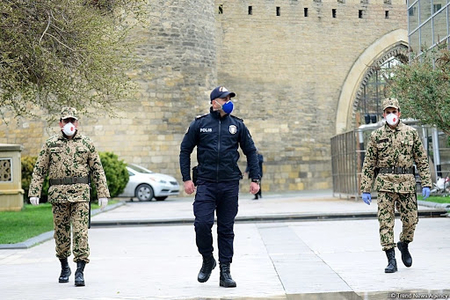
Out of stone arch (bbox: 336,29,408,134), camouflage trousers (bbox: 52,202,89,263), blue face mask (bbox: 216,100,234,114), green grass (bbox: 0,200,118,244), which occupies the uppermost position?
stone arch (bbox: 336,29,408,134)

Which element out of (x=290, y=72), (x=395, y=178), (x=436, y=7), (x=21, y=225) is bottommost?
(x=21, y=225)

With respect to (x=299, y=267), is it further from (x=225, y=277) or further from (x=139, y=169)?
(x=139, y=169)

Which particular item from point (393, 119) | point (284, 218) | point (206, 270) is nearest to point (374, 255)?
point (393, 119)

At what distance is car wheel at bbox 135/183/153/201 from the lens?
27.2 meters

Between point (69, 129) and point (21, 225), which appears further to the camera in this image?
point (21, 225)

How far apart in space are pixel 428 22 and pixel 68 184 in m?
19.4

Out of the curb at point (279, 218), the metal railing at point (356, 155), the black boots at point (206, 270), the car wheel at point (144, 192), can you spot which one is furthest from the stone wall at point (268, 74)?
the black boots at point (206, 270)

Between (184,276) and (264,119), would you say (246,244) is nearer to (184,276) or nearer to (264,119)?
(184,276)

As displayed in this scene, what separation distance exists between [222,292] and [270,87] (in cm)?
2753

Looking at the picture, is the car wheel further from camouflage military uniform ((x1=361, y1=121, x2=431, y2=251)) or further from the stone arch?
camouflage military uniform ((x1=361, y1=121, x2=431, y2=251))

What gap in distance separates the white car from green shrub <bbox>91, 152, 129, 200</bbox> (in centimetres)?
148

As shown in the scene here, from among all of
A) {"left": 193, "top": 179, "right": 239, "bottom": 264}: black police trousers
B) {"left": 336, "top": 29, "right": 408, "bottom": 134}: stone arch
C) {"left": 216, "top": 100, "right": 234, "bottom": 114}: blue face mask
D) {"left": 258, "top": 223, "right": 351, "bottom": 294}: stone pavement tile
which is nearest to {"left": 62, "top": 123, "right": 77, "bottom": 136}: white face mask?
{"left": 193, "top": 179, "right": 239, "bottom": 264}: black police trousers

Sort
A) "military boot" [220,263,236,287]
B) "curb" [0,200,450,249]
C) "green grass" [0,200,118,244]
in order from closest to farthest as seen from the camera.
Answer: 1. "military boot" [220,263,236,287]
2. "green grass" [0,200,118,244]
3. "curb" [0,200,450,249]

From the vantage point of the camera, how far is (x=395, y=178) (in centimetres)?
820
